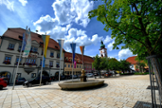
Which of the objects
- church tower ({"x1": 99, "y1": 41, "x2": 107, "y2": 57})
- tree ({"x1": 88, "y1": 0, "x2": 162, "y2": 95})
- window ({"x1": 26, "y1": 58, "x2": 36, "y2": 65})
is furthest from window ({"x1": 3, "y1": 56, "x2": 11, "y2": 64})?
church tower ({"x1": 99, "y1": 41, "x2": 107, "y2": 57})

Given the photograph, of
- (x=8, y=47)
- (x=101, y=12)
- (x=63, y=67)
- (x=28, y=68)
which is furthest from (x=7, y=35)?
(x=101, y=12)

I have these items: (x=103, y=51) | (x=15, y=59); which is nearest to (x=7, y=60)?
(x=15, y=59)

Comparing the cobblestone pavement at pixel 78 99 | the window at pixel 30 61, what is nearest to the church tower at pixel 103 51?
the window at pixel 30 61

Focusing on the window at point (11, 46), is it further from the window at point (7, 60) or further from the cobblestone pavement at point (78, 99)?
the cobblestone pavement at point (78, 99)

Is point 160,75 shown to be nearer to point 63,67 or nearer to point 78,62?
point 63,67

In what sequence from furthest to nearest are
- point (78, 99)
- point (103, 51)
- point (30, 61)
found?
point (103, 51) → point (30, 61) → point (78, 99)

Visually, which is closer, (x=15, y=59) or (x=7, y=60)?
(x=7, y=60)

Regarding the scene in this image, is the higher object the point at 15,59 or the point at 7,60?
the point at 15,59

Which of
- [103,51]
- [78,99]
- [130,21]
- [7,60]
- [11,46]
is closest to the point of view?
[130,21]

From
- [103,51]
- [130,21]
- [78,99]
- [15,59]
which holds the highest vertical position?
[103,51]

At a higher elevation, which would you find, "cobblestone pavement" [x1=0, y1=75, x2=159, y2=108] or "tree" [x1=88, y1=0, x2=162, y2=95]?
"tree" [x1=88, y1=0, x2=162, y2=95]

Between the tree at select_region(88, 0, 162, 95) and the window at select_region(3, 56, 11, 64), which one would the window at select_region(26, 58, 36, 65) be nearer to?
the window at select_region(3, 56, 11, 64)

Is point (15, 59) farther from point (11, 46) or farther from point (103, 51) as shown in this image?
point (103, 51)

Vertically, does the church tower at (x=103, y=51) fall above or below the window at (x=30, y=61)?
above
